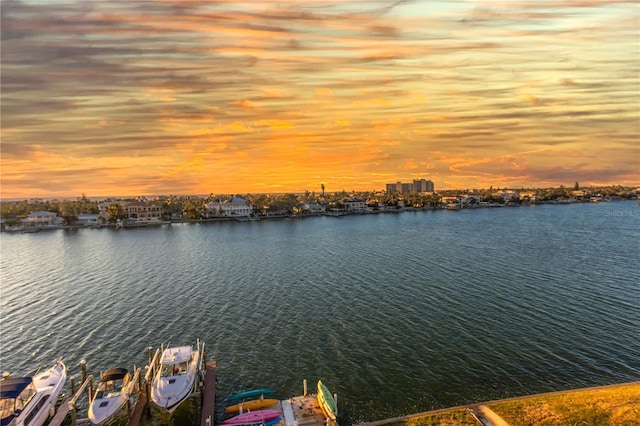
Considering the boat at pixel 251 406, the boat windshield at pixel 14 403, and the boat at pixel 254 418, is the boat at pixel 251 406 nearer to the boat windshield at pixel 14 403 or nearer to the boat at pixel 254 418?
the boat at pixel 254 418

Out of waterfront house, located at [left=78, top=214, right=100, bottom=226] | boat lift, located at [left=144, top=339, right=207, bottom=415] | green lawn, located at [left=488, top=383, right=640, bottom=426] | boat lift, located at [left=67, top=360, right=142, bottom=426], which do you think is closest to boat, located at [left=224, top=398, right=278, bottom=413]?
boat lift, located at [left=144, top=339, right=207, bottom=415]

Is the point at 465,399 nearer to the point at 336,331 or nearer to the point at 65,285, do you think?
the point at 336,331

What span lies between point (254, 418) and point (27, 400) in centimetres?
1636

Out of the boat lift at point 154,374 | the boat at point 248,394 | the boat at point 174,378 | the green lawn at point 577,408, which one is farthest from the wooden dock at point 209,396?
the green lawn at point 577,408

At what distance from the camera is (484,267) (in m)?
71.8

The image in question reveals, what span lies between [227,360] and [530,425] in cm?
2568

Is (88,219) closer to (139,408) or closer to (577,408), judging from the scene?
(139,408)

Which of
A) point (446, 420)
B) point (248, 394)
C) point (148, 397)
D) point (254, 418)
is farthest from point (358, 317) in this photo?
point (148, 397)

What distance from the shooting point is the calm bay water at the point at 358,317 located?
31625 mm

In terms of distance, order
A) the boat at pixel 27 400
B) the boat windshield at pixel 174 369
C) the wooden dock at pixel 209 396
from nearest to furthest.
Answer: the boat at pixel 27 400
the wooden dock at pixel 209 396
the boat windshield at pixel 174 369

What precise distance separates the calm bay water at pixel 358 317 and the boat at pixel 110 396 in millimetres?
6642

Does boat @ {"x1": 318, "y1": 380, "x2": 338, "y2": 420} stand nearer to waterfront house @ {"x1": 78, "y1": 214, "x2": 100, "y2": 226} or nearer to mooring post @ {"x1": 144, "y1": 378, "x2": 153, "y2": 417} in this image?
mooring post @ {"x1": 144, "y1": 378, "x2": 153, "y2": 417}

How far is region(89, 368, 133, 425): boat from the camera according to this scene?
2522cm

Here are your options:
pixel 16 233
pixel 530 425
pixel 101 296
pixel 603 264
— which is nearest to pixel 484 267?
pixel 603 264
